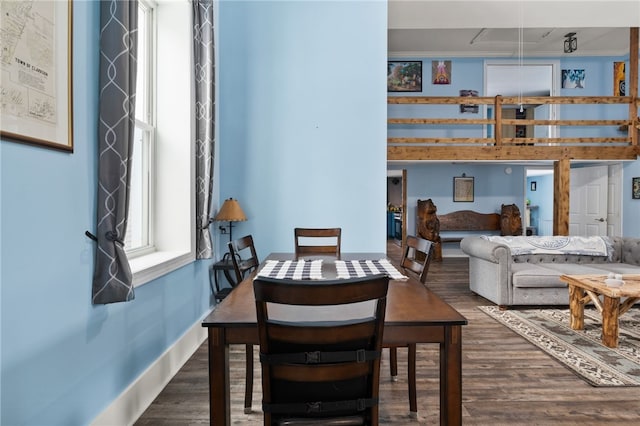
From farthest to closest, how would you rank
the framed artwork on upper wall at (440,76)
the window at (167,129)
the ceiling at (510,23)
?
1. the framed artwork on upper wall at (440,76)
2. the ceiling at (510,23)
3. the window at (167,129)

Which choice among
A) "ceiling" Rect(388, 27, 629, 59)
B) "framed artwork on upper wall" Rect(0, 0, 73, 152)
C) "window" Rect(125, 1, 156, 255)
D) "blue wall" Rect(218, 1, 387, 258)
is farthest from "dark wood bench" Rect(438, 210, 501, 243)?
"framed artwork on upper wall" Rect(0, 0, 73, 152)

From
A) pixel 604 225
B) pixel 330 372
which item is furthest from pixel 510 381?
pixel 604 225

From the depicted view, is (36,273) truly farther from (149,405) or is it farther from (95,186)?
(149,405)

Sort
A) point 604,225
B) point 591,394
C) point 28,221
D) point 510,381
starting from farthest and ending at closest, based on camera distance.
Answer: point 604,225 < point 510,381 < point 591,394 < point 28,221

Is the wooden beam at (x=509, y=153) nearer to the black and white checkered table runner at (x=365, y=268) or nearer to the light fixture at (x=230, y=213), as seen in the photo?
the light fixture at (x=230, y=213)

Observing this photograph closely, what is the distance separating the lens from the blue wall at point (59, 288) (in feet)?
4.35

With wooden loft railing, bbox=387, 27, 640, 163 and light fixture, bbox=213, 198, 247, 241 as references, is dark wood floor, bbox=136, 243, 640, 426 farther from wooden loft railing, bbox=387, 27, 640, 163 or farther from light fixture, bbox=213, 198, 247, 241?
wooden loft railing, bbox=387, 27, 640, 163

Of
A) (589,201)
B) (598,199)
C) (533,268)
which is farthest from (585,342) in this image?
(589,201)

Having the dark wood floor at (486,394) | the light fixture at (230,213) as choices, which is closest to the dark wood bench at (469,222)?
the dark wood floor at (486,394)

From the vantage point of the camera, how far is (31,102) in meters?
1.40

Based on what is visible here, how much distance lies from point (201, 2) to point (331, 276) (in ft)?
8.04

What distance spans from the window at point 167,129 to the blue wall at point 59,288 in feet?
2.84

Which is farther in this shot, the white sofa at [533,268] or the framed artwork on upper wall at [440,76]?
the framed artwork on upper wall at [440,76]

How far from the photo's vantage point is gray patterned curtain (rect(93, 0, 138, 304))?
1.80m
